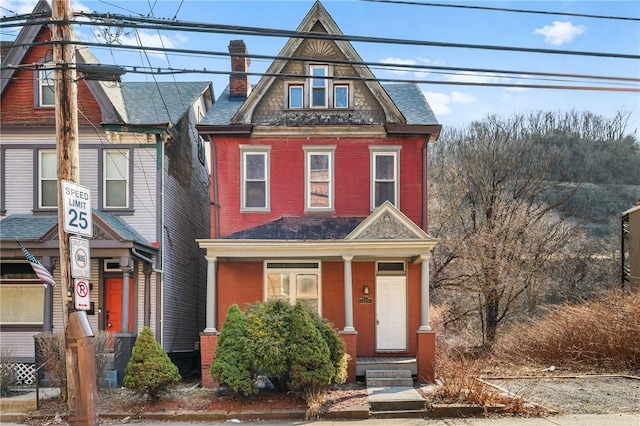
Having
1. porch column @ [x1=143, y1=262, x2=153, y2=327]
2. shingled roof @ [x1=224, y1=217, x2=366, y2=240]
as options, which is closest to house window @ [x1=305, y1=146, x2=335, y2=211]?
shingled roof @ [x1=224, y1=217, x2=366, y2=240]

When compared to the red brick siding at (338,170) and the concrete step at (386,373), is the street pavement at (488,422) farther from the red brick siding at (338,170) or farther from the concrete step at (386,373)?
the red brick siding at (338,170)

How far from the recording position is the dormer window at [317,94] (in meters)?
16.3

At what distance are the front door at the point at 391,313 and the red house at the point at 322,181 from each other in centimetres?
3

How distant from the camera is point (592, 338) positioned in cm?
1564

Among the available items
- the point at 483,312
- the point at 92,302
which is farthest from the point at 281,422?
the point at 483,312

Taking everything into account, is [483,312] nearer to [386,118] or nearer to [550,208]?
[550,208]

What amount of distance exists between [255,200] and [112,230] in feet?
13.1

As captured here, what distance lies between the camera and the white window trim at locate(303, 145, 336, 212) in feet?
52.9

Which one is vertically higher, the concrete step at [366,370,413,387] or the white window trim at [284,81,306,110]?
the white window trim at [284,81,306,110]

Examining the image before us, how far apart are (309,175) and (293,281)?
306 cm

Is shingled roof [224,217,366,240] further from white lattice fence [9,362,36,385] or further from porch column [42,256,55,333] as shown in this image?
white lattice fence [9,362,36,385]

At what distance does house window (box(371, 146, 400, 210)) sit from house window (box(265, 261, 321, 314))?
8.59 ft

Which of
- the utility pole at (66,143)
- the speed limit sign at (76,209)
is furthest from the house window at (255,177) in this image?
the speed limit sign at (76,209)

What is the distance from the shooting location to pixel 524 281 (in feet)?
82.5
